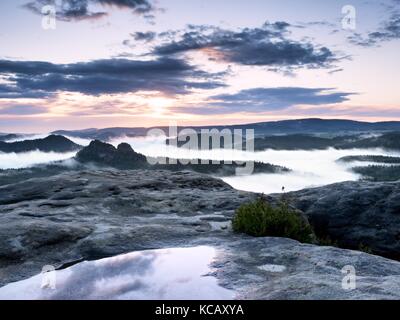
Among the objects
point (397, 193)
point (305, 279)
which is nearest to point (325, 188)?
point (397, 193)

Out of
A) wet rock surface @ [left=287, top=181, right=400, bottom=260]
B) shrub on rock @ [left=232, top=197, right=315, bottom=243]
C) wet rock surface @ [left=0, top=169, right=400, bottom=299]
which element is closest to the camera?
wet rock surface @ [left=0, top=169, right=400, bottom=299]

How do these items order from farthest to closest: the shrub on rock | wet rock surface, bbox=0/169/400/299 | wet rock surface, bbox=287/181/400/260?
wet rock surface, bbox=287/181/400/260
the shrub on rock
wet rock surface, bbox=0/169/400/299

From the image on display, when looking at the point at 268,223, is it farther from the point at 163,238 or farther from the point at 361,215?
the point at 361,215

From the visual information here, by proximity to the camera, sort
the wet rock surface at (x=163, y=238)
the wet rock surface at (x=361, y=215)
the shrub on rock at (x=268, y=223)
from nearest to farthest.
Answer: the wet rock surface at (x=163, y=238) → the shrub on rock at (x=268, y=223) → the wet rock surface at (x=361, y=215)

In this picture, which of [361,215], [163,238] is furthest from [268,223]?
[361,215]

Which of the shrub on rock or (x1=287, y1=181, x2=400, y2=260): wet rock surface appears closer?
the shrub on rock

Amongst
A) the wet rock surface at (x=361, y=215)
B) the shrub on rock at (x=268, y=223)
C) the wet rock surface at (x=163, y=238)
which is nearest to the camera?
the wet rock surface at (x=163, y=238)

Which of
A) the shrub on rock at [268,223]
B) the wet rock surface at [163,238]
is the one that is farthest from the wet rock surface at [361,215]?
the shrub on rock at [268,223]

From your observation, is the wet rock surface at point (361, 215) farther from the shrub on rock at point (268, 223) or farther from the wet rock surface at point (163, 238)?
the shrub on rock at point (268, 223)

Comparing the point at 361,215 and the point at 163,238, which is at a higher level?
the point at 163,238

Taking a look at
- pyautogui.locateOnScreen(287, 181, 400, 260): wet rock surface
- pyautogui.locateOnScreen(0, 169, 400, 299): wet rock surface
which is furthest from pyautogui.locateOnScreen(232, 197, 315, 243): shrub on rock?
pyautogui.locateOnScreen(287, 181, 400, 260): wet rock surface

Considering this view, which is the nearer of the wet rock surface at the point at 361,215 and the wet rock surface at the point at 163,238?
the wet rock surface at the point at 163,238

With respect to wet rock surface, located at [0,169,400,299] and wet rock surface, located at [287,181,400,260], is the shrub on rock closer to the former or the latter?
wet rock surface, located at [0,169,400,299]
